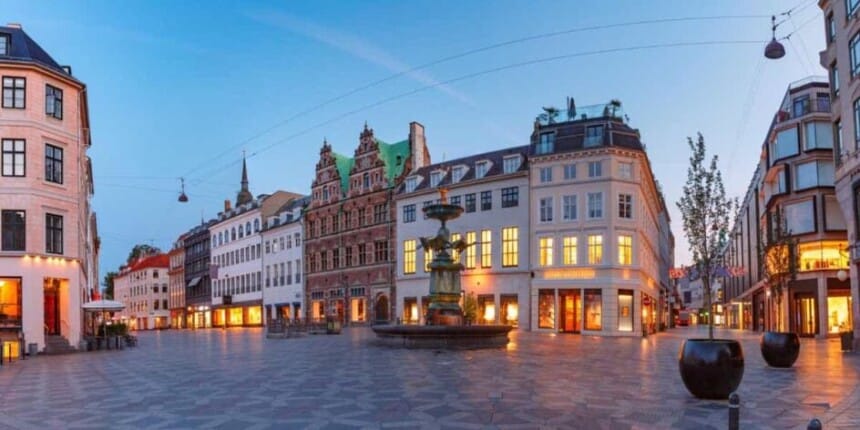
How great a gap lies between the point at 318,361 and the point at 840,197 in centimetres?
2359

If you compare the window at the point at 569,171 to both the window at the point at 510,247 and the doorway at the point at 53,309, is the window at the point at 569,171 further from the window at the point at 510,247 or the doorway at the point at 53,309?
the doorway at the point at 53,309

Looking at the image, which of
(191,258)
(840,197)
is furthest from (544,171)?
(191,258)

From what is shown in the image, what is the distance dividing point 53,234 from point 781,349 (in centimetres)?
2927

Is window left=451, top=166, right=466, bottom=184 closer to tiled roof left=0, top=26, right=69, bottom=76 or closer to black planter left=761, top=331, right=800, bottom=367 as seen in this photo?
tiled roof left=0, top=26, right=69, bottom=76

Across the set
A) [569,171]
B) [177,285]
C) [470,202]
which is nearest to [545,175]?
[569,171]

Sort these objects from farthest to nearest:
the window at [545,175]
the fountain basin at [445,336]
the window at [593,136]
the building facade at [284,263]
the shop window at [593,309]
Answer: the building facade at [284,263], the window at [545,175], the window at [593,136], the shop window at [593,309], the fountain basin at [445,336]

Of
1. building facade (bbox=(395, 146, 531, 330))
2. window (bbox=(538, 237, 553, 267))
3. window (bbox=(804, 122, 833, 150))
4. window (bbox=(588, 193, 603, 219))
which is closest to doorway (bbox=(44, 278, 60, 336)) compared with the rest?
building facade (bbox=(395, 146, 531, 330))

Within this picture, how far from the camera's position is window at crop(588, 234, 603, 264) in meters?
48.8

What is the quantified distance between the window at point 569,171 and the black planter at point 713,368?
38.1 m

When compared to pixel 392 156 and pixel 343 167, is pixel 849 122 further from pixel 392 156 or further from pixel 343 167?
pixel 343 167

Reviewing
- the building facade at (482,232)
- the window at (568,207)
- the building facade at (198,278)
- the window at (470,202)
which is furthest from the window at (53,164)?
the building facade at (198,278)

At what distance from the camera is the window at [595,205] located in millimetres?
49000

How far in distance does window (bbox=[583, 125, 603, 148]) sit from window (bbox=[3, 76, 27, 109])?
33988mm

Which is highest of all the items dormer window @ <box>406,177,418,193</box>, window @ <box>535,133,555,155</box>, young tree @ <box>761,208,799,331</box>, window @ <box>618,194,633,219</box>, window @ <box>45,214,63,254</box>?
window @ <box>535,133,555,155</box>
